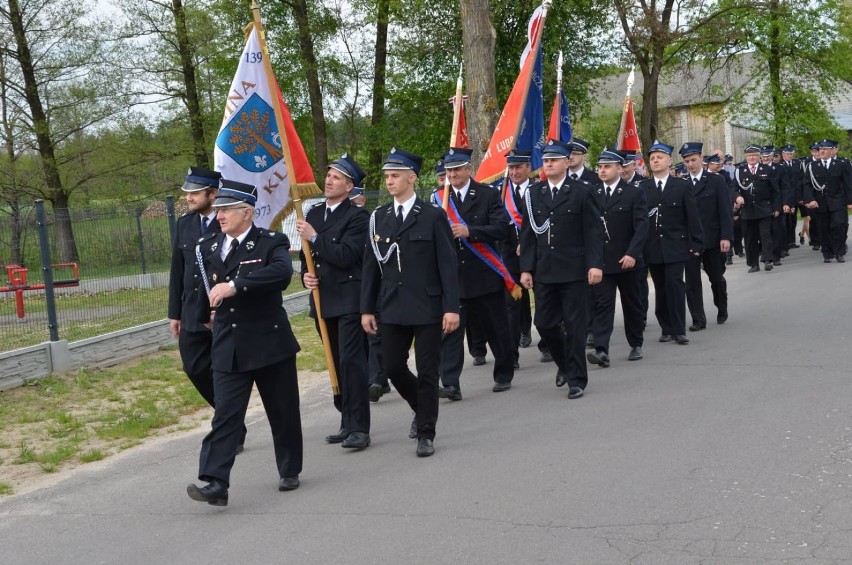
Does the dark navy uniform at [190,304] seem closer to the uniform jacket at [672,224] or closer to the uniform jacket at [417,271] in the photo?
the uniform jacket at [417,271]

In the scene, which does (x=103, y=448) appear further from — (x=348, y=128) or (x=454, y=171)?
(x=348, y=128)

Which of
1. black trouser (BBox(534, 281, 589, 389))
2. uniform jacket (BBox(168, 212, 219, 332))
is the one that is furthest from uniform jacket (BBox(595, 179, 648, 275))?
uniform jacket (BBox(168, 212, 219, 332))

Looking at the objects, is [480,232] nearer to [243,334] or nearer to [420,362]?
[420,362]

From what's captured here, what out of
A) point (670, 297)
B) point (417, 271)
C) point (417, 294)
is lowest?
point (670, 297)

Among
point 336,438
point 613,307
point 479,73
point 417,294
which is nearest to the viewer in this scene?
point 417,294

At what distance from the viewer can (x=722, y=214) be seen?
11883mm

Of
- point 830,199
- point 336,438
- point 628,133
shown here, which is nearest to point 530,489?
point 336,438

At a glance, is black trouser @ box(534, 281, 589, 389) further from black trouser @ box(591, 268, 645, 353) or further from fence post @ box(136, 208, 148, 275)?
fence post @ box(136, 208, 148, 275)

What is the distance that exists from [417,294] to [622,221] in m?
3.88

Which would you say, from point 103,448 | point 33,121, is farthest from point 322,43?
point 103,448

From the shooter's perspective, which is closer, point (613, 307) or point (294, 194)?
point (294, 194)

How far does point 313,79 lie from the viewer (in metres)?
32.9

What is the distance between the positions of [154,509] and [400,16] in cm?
2720

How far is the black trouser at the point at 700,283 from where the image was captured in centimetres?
1155
